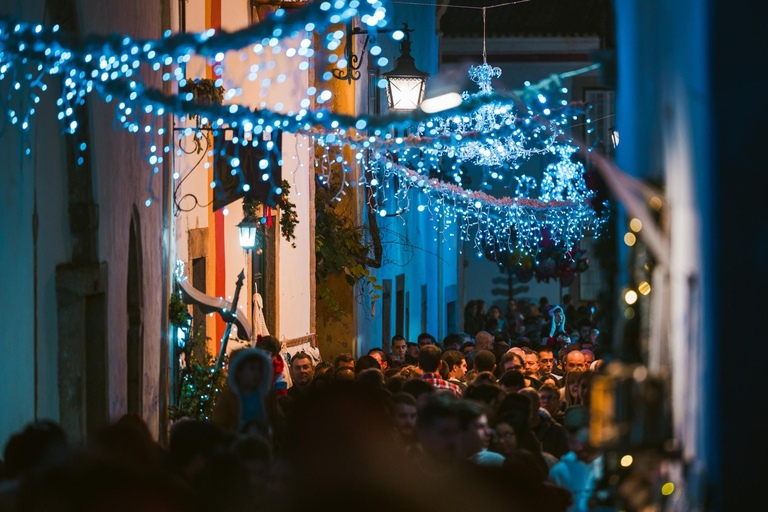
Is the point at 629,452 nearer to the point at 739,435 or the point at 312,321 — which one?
the point at 739,435

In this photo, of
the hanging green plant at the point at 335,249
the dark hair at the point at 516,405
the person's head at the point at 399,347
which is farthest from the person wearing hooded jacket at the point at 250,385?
the hanging green plant at the point at 335,249

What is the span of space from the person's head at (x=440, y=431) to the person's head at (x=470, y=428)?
1.6 inches

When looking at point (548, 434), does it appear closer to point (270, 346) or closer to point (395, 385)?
point (395, 385)

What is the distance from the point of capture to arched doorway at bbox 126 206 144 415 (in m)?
12.5

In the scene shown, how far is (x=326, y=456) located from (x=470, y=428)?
6.66ft

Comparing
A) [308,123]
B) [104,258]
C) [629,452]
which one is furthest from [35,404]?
[629,452]

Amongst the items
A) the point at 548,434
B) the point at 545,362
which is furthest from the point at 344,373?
the point at 548,434

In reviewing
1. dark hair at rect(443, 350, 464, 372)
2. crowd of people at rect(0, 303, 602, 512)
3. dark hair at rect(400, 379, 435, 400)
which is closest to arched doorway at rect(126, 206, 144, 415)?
crowd of people at rect(0, 303, 602, 512)

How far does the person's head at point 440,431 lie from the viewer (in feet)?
21.5

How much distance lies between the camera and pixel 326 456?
4730 mm

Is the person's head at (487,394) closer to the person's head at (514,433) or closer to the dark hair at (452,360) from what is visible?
the person's head at (514,433)

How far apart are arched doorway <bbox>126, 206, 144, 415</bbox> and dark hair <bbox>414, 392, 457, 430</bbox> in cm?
622

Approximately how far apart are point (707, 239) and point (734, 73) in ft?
2.19

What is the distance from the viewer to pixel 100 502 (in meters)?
3.81
